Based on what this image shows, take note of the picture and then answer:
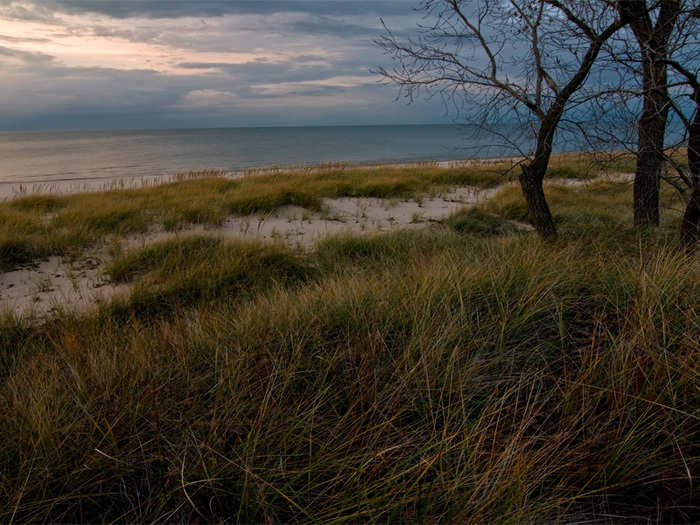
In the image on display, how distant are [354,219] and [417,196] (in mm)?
2617

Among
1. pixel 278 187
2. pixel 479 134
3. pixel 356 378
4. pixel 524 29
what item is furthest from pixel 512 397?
pixel 278 187

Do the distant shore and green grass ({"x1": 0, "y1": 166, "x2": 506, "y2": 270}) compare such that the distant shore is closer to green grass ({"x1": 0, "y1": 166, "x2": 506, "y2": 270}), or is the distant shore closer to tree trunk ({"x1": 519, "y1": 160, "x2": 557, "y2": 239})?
green grass ({"x1": 0, "y1": 166, "x2": 506, "y2": 270})

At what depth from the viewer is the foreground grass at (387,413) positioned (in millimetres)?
1522

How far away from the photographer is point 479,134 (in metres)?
5.34

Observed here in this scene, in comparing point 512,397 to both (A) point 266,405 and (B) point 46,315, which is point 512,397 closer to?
(A) point 266,405

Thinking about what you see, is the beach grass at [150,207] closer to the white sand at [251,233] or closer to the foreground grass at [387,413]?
the white sand at [251,233]

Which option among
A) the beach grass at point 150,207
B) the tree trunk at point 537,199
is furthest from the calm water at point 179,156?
the beach grass at point 150,207

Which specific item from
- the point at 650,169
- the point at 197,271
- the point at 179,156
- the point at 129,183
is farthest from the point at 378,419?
the point at 179,156

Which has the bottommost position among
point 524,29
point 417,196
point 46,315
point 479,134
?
point 46,315

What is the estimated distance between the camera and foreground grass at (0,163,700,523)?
1.52 meters

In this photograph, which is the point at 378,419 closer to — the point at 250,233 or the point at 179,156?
the point at 250,233

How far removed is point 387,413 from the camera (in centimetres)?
190

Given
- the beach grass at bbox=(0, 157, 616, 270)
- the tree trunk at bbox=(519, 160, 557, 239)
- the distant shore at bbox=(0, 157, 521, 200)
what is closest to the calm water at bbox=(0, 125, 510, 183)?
the tree trunk at bbox=(519, 160, 557, 239)

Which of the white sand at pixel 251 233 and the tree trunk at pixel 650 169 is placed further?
the tree trunk at pixel 650 169
